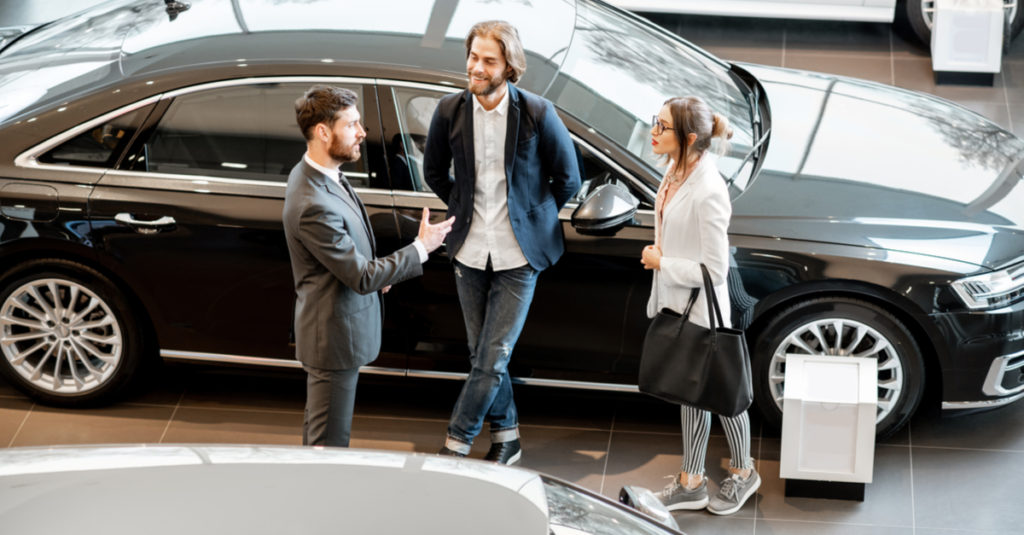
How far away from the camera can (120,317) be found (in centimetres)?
502

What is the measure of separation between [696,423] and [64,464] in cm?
246

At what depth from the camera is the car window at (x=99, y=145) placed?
4.78 metres

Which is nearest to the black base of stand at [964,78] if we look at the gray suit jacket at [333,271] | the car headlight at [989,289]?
the car headlight at [989,289]

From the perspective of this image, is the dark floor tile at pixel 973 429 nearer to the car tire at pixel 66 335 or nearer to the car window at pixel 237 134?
the car window at pixel 237 134

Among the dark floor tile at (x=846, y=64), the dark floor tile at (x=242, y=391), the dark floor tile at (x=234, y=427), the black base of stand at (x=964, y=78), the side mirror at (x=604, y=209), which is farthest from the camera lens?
the dark floor tile at (x=846, y=64)

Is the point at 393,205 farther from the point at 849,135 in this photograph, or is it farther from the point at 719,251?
the point at 849,135

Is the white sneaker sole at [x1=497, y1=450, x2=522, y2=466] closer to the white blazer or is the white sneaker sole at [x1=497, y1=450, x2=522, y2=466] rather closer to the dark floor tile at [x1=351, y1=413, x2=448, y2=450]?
the dark floor tile at [x1=351, y1=413, x2=448, y2=450]

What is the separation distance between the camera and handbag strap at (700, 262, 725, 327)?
161 inches

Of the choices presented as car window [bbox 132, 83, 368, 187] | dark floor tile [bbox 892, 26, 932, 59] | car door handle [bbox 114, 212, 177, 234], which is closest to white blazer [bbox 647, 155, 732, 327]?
car window [bbox 132, 83, 368, 187]


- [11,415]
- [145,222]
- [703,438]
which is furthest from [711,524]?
[11,415]

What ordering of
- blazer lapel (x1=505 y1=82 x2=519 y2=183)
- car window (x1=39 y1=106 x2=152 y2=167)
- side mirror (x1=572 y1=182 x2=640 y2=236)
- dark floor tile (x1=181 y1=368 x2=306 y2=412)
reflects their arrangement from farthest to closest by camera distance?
dark floor tile (x1=181 y1=368 x2=306 y2=412), car window (x1=39 y1=106 x2=152 y2=167), side mirror (x1=572 y1=182 x2=640 y2=236), blazer lapel (x1=505 y1=82 x2=519 y2=183)

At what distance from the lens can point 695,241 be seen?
409 cm

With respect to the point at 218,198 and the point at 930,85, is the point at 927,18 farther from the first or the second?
the point at 218,198

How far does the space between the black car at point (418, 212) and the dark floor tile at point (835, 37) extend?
3.21 metres
